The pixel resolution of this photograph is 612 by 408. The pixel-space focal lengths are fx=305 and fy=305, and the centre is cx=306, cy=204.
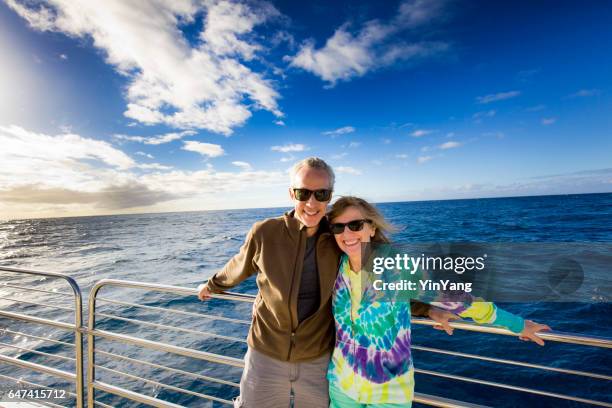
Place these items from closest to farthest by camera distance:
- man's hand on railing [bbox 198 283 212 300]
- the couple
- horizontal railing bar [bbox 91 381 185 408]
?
the couple
man's hand on railing [bbox 198 283 212 300]
horizontal railing bar [bbox 91 381 185 408]

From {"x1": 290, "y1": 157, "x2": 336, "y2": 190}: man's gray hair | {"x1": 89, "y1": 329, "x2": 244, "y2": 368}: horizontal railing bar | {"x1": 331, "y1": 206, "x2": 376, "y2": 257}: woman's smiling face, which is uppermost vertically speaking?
{"x1": 290, "y1": 157, "x2": 336, "y2": 190}: man's gray hair

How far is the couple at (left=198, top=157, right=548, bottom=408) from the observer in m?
1.59

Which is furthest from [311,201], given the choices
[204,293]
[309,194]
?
[204,293]

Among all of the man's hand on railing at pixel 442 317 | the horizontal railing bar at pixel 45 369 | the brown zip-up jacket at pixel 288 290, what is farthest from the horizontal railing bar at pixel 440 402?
the horizontal railing bar at pixel 45 369

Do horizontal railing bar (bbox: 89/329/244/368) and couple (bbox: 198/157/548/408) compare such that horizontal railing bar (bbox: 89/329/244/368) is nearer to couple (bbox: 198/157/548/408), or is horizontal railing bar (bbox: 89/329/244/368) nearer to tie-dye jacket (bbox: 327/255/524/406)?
couple (bbox: 198/157/548/408)

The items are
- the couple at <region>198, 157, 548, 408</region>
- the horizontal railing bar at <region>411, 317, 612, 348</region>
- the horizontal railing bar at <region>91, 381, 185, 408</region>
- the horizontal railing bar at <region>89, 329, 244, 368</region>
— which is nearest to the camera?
the horizontal railing bar at <region>411, 317, 612, 348</region>

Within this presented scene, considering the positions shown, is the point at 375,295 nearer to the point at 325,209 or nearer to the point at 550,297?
the point at 325,209

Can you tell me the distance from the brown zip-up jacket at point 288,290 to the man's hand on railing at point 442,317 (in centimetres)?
4

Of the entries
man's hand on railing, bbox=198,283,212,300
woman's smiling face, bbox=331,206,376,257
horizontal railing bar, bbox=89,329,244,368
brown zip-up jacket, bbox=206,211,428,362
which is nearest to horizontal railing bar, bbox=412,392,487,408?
brown zip-up jacket, bbox=206,211,428,362

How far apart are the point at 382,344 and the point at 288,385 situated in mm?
639

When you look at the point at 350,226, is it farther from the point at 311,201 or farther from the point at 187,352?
the point at 187,352

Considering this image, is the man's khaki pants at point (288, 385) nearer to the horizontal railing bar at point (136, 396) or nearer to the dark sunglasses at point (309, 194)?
the dark sunglasses at point (309, 194)

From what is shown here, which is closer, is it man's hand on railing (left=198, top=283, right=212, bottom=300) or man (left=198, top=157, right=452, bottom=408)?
man (left=198, top=157, right=452, bottom=408)

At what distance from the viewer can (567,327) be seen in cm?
868
